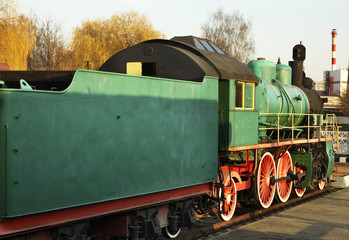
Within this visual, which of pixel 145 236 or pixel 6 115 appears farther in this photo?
pixel 145 236

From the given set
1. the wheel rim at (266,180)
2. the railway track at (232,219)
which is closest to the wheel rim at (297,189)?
the railway track at (232,219)

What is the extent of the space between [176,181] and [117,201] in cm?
129

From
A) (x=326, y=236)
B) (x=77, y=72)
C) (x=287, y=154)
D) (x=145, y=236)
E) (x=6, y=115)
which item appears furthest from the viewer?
(x=287, y=154)

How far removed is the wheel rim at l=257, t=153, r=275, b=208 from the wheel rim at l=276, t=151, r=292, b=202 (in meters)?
0.53

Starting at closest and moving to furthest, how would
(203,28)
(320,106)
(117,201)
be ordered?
(117,201)
(320,106)
(203,28)

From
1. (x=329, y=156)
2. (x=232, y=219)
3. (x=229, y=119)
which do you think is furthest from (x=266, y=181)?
(x=329, y=156)

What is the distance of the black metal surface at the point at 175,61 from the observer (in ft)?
26.8

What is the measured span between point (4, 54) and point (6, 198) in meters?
21.2

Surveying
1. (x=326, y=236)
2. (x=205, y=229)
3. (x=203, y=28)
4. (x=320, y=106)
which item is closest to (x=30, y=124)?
(x=205, y=229)

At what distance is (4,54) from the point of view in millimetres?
24406

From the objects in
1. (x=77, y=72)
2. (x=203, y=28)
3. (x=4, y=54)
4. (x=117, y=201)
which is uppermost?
(x=203, y=28)

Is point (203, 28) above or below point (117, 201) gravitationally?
above

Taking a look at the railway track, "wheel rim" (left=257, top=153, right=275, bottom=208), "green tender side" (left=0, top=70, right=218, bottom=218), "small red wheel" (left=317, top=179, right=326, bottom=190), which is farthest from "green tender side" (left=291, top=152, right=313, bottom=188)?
"green tender side" (left=0, top=70, right=218, bottom=218)

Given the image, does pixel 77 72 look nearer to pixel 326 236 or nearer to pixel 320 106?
pixel 326 236
